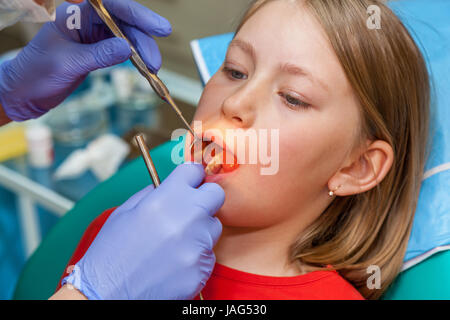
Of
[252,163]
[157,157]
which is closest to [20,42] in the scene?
[157,157]

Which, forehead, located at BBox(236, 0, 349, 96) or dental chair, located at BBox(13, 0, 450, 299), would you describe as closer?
forehead, located at BBox(236, 0, 349, 96)

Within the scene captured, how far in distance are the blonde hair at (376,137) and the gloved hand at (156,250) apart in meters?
0.35

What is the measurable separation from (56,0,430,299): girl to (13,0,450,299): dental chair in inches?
1.4

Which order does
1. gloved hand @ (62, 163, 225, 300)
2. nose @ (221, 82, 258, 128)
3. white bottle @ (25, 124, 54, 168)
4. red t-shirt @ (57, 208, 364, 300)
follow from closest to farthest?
gloved hand @ (62, 163, 225, 300) → nose @ (221, 82, 258, 128) → red t-shirt @ (57, 208, 364, 300) → white bottle @ (25, 124, 54, 168)

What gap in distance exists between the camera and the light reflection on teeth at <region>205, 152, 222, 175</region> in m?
1.16

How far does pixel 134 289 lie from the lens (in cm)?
99

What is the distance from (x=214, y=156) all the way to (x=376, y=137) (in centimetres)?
39

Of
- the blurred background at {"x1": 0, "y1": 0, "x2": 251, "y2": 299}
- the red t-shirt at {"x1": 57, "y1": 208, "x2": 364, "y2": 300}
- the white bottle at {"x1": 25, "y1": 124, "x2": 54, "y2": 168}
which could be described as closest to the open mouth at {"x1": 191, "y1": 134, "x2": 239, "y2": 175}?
the red t-shirt at {"x1": 57, "y1": 208, "x2": 364, "y2": 300}

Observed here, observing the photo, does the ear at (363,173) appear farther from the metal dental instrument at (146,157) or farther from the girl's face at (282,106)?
the metal dental instrument at (146,157)

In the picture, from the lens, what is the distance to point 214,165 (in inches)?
46.0

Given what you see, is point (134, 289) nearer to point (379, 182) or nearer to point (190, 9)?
point (379, 182)

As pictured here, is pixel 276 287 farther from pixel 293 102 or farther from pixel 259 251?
pixel 293 102

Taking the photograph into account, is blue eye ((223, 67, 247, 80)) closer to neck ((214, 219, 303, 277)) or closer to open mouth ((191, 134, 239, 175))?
open mouth ((191, 134, 239, 175))

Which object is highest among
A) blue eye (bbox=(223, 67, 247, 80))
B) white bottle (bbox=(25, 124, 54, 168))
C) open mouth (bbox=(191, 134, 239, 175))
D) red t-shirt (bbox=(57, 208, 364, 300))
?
blue eye (bbox=(223, 67, 247, 80))
